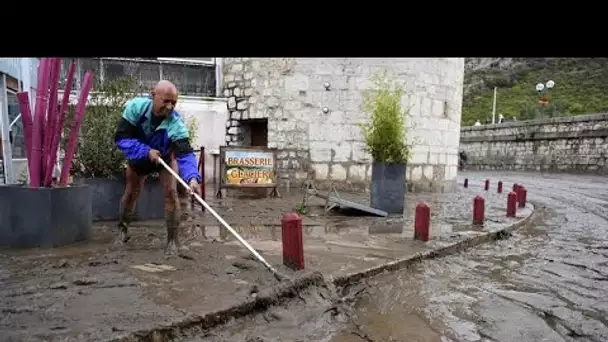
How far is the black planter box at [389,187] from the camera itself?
8.80 metres

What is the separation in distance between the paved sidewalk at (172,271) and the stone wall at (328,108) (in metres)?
4.32

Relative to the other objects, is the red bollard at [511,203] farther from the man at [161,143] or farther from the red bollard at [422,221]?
the man at [161,143]

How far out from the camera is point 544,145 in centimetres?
2528

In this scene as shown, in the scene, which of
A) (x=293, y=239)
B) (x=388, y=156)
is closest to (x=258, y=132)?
(x=388, y=156)

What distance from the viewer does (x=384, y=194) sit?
347 inches

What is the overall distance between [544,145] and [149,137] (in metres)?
25.2

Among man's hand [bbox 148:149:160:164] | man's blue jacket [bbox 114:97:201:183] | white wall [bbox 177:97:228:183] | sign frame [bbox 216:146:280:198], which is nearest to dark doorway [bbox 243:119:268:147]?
white wall [bbox 177:97:228:183]

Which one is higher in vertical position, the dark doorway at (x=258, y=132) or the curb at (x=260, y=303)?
the dark doorway at (x=258, y=132)

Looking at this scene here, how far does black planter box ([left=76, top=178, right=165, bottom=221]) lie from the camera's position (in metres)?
6.87

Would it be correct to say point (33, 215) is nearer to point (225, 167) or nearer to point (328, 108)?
point (225, 167)

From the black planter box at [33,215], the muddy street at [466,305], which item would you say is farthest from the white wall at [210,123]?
the muddy street at [466,305]

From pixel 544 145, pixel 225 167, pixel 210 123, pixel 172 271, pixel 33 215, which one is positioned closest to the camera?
pixel 172 271

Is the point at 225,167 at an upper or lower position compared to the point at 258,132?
lower
